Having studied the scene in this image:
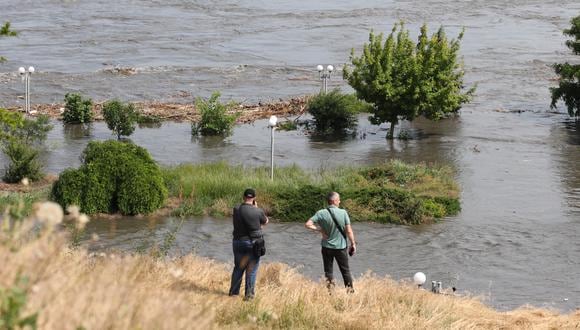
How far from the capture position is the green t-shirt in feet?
44.9

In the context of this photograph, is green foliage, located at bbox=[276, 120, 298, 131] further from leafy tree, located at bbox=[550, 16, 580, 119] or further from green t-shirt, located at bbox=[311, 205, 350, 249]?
green t-shirt, located at bbox=[311, 205, 350, 249]

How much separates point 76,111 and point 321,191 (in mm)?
14503

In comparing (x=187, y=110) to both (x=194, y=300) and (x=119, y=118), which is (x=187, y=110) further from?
(x=194, y=300)

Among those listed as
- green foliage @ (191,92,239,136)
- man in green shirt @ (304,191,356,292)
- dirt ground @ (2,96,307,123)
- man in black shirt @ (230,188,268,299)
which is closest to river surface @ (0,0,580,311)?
green foliage @ (191,92,239,136)

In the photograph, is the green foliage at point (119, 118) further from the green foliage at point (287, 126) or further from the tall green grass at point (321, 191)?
the tall green grass at point (321, 191)

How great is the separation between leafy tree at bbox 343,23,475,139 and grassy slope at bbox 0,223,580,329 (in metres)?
18.4

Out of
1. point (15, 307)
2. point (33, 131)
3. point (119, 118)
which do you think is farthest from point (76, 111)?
point (15, 307)

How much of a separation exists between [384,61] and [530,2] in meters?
43.8

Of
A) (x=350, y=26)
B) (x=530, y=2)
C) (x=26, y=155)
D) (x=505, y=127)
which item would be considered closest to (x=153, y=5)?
(x=350, y=26)

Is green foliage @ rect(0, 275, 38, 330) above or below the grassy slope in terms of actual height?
above

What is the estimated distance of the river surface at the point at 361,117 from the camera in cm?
2064

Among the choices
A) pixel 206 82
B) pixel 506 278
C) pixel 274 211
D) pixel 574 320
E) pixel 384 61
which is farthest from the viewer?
pixel 206 82

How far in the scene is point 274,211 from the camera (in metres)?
23.4

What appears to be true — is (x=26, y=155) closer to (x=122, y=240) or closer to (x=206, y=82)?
(x=122, y=240)
